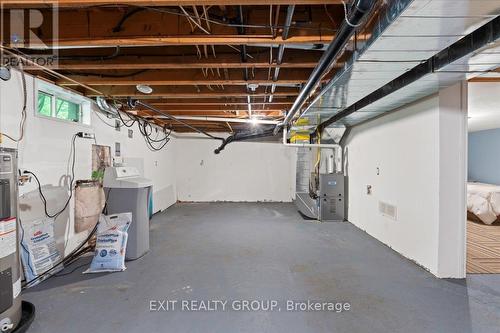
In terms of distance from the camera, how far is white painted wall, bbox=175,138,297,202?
725 centimetres

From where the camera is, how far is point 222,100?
3.87 m

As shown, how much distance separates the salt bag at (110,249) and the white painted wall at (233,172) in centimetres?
454

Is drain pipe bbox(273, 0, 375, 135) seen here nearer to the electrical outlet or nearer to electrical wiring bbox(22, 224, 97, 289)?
the electrical outlet

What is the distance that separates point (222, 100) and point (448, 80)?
2.73 meters

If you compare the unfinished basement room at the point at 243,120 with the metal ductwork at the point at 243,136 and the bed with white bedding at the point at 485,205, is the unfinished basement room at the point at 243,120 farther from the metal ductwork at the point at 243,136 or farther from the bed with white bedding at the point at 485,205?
the metal ductwork at the point at 243,136

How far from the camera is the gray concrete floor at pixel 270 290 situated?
5.85ft

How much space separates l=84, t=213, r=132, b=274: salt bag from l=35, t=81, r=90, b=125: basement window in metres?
1.37

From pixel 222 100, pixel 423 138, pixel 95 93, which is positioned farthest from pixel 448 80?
pixel 95 93

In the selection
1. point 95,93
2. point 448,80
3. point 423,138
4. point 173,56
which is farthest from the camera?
point 95,93

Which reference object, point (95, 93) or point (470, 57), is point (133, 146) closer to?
point (95, 93)

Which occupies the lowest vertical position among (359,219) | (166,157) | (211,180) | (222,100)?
(359,219)

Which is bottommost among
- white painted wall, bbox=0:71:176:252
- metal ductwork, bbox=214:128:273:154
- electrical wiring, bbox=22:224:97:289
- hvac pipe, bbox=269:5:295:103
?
electrical wiring, bbox=22:224:97:289

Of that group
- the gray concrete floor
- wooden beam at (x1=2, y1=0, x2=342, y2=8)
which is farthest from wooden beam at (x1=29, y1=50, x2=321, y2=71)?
the gray concrete floor

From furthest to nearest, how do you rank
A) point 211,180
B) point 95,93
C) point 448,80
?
1. point 211,180
2. point 95,93
3. point 448,80
